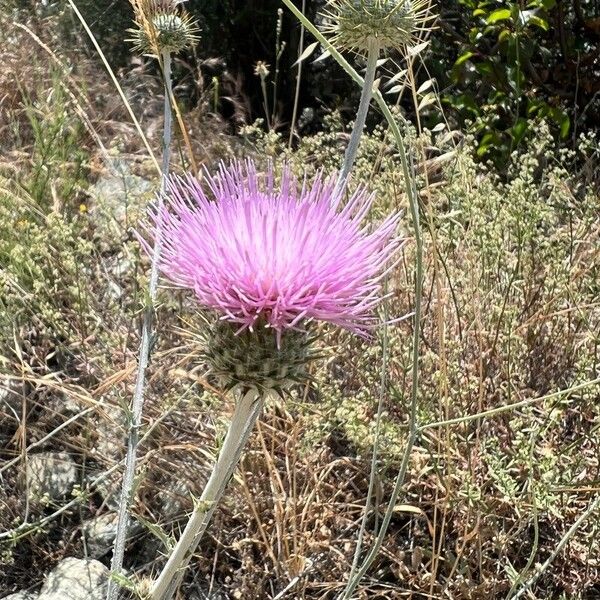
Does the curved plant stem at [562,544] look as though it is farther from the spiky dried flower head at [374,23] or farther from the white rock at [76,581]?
the white rock at [76,581]

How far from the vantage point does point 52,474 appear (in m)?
2.88

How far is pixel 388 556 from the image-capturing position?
8.22 feet

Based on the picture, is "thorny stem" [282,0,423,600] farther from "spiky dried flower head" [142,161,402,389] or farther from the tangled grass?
the tangled grass

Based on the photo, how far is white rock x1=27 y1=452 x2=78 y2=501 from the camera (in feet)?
9.31

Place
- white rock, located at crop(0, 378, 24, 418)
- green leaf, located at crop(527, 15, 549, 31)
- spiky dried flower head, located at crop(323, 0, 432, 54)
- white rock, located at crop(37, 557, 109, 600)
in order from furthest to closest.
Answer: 1. green leaf, located at crop(527, 15, 549, 31)
2. white rock, located at crop(0, 378, 24, 418)
3. white rock, located at crop(37, 557, 109, 600)
4. spiky dried flower head, located at crop(323, 0, 432, 54)

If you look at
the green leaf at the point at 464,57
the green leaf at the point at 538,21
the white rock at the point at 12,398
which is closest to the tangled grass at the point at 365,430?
the white rock at the point at 12,398

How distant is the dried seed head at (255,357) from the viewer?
1595mm

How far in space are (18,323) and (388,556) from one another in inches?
63.7

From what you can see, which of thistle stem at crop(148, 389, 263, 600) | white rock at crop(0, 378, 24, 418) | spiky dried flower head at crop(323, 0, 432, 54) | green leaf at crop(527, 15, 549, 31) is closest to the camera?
thistle stem at crop(148, 389, 263, 600)

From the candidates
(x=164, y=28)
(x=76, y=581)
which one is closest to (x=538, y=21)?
(x=164, y=28)

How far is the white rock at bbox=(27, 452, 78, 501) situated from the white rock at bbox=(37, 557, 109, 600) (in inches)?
10.4

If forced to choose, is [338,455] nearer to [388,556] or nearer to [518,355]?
[388,556]

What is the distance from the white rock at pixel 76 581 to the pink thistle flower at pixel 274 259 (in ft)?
4.49

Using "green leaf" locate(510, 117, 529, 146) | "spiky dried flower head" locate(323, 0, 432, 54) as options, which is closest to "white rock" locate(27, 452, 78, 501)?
"spiky dried flower head" locate(323, 0, 432, 54)
